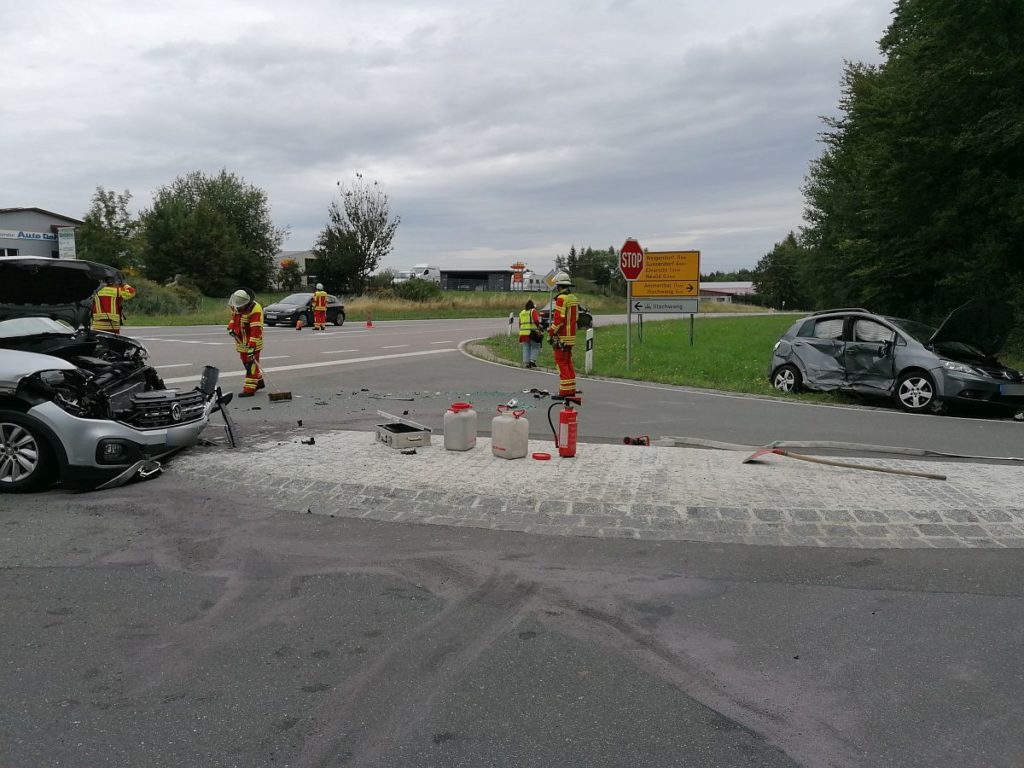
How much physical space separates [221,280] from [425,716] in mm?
60872

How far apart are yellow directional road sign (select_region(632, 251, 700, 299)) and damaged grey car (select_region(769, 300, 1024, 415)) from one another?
10415 millimetres

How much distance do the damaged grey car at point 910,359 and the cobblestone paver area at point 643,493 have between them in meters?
4.02


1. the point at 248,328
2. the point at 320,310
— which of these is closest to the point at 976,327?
the point at 248,328

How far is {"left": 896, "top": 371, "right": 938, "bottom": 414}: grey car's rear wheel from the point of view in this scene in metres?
11.2

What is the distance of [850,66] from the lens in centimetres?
3225

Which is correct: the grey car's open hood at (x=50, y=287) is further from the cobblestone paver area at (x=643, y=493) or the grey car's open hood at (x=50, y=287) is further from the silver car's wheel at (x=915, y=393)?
the silver car's wheel at (x=915, y=393)

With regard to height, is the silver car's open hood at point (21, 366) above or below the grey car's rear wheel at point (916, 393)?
above

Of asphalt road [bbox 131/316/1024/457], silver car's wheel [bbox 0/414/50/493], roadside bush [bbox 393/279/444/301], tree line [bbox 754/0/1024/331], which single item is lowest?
asphalt road [bbox 131/316/1024/457]

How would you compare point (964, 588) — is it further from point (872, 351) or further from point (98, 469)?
point (872, 351)

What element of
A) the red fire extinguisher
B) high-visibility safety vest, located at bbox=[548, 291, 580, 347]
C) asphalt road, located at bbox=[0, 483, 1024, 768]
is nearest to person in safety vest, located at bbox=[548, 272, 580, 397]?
high-visibility safety vest, located at bbox=[548, 291, 580, 347]

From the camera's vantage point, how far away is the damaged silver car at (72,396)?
5879mm

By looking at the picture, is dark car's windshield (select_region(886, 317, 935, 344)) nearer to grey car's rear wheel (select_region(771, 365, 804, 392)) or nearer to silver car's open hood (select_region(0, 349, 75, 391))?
grey car's rear wheel (select_region(771, 365, 804, 392))

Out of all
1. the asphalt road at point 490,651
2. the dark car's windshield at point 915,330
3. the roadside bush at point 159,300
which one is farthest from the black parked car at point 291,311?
the asphalt road at point 490,651

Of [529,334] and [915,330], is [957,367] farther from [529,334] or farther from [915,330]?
[529,334]
